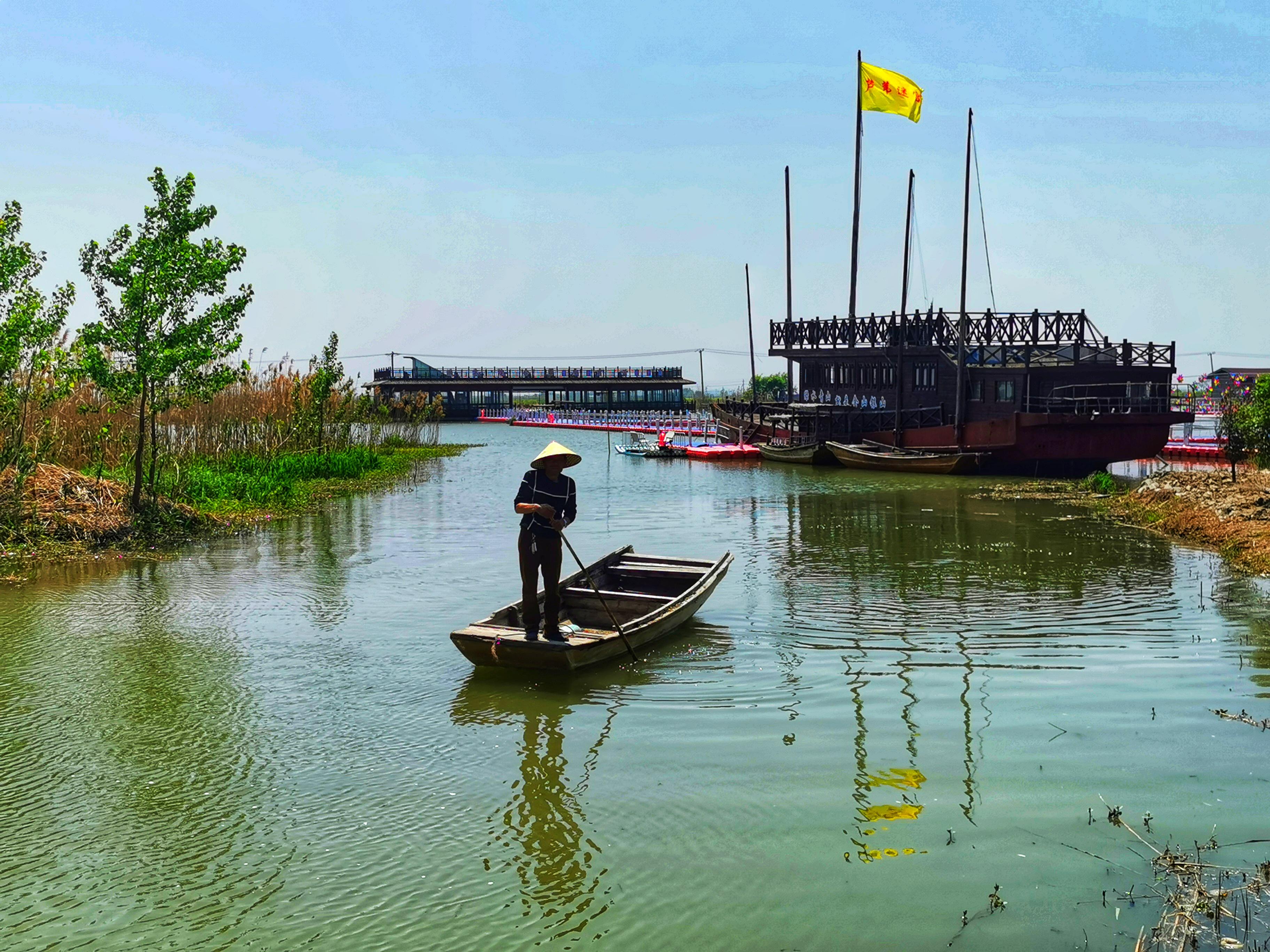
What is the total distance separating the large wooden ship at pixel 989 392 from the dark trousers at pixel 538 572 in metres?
28.0

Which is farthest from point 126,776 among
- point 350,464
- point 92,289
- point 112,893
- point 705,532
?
point 350,464

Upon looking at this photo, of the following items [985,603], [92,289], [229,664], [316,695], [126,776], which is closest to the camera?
[126,776]

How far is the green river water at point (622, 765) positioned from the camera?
5.93m

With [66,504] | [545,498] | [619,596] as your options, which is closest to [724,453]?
[66,504]

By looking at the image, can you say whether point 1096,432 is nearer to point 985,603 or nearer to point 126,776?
point 985,603

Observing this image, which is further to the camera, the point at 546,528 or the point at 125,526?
the point at 125,526

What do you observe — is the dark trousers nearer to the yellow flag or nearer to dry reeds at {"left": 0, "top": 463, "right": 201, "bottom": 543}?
dry reeds at {"left": 0, "top": 463, "right": 201, "bottom": 543}

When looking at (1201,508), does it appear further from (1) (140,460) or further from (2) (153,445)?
(2) (153,445)

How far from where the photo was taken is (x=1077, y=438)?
116ft

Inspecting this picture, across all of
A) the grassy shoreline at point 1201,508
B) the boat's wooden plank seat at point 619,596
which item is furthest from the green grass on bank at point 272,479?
the grassy shoreline at point 1201,508

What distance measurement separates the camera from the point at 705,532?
906 inches

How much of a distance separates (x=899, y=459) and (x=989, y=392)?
4049 mm

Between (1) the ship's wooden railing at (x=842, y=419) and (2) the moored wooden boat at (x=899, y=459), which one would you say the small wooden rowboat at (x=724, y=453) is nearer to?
(1) the ship's wooden railing at (x=842, y=419)

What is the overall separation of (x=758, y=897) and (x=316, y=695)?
5.42 metres
